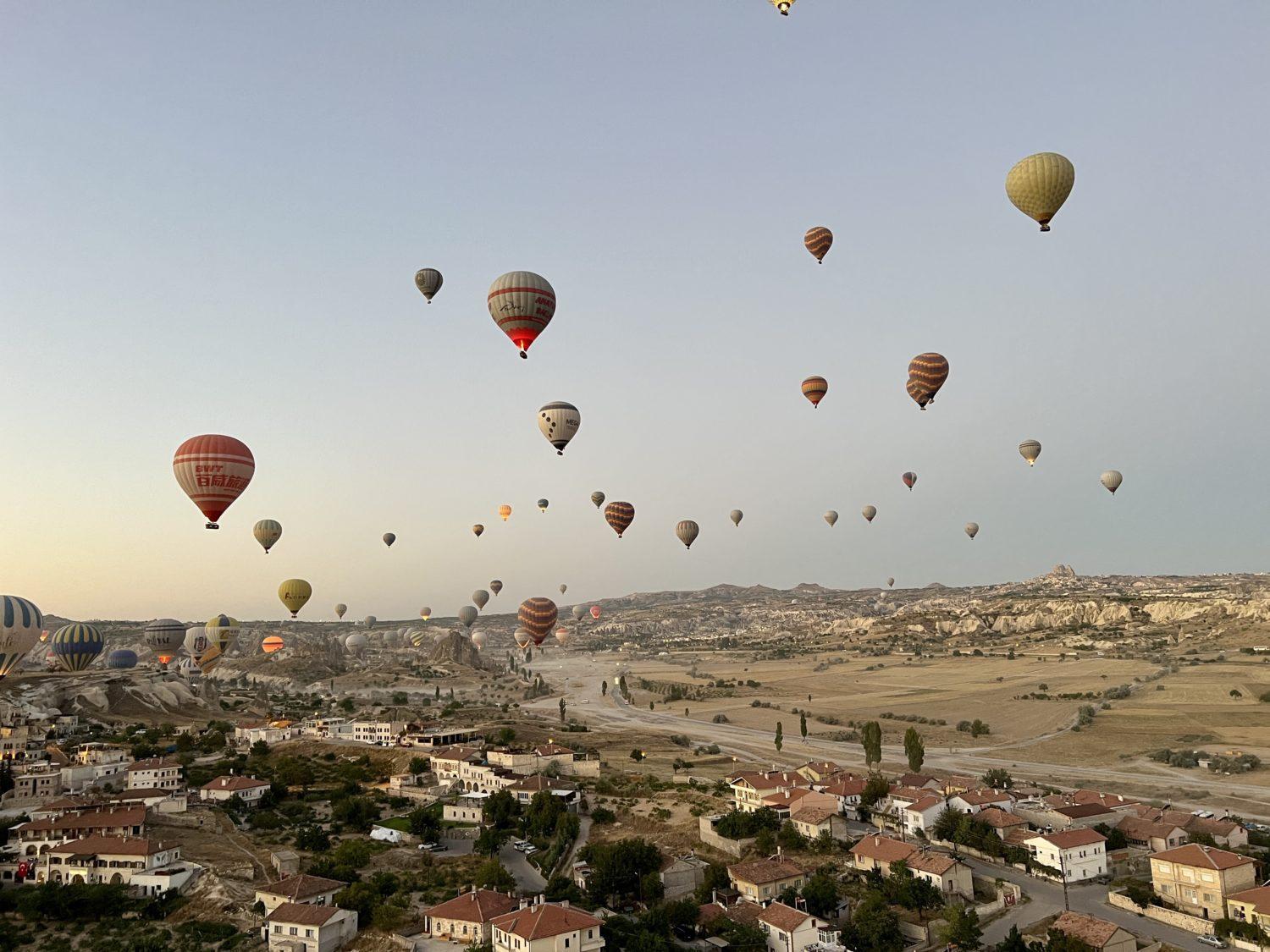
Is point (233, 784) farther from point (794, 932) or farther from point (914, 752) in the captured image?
point (914, 752)

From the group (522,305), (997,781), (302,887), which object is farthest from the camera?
(997,781)

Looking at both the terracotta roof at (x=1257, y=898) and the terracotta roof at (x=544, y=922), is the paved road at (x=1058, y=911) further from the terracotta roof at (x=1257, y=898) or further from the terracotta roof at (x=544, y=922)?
the terracotta roof at (x=544, y=922)

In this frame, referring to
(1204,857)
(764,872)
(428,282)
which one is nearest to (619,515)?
(428,282)

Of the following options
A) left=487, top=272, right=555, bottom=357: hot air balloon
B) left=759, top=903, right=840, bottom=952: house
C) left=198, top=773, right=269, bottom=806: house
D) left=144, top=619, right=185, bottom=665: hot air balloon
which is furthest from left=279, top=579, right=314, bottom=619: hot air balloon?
left=759, top=903, right=840, bottom=952: house

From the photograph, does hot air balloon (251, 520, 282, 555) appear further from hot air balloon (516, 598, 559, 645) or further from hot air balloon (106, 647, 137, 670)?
hot air balloon (106, 647, 137, 670)

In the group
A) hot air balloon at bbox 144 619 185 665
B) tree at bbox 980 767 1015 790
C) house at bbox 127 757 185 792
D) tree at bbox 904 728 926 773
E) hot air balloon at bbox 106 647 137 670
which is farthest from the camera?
hot air balloon at bbox 106 647 137 670

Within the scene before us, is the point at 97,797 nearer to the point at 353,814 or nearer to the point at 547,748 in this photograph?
the point at 353,814
